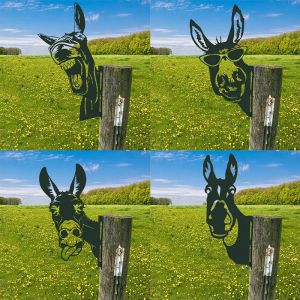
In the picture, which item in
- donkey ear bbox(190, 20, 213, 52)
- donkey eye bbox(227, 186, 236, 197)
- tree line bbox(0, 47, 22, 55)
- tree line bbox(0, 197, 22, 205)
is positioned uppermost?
donkey ear bbox(190, 20, 213, 52)

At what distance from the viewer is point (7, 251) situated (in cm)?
1290

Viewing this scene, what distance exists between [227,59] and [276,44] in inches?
28.2

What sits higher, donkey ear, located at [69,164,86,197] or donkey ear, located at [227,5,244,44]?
donkey ear, located at [227,5,244,44]

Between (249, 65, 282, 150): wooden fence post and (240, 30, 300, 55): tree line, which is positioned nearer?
(249, 65, 282, 150): wooden fence post

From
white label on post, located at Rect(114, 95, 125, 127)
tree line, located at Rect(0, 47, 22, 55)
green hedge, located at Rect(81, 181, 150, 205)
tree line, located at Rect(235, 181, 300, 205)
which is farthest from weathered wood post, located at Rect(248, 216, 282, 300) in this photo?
tree line, located at Rect(0, 47, 22, 55)

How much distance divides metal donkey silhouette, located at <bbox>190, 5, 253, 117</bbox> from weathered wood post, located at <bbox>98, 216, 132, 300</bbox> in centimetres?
214

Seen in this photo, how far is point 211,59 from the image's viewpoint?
12828 millimetres

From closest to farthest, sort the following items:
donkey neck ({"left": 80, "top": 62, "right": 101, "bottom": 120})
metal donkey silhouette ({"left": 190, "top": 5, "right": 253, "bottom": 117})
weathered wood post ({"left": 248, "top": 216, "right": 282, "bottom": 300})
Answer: weathered wood post ({"left": 248, "top": 216, "right": 282, "bottom": 300}), donkey neck ({"left": 80, "top": 62, "right": 101, "bottom": 120}), metal donkey silhouette ({"left": 190, "top": 5, "right": 253, "bottom": 117})

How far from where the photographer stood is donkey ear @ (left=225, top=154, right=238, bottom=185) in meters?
12.7

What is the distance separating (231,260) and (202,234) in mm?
515

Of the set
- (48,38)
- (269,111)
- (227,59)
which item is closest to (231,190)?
(269,111)

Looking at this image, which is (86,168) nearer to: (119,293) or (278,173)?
(119,293)

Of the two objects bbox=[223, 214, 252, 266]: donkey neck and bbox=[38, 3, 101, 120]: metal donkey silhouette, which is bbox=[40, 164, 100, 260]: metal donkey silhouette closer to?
bbox=[38, 3, 101, 120]: metal donkey silhouette

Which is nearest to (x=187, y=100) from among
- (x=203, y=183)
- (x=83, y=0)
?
(x=203, y=183)
